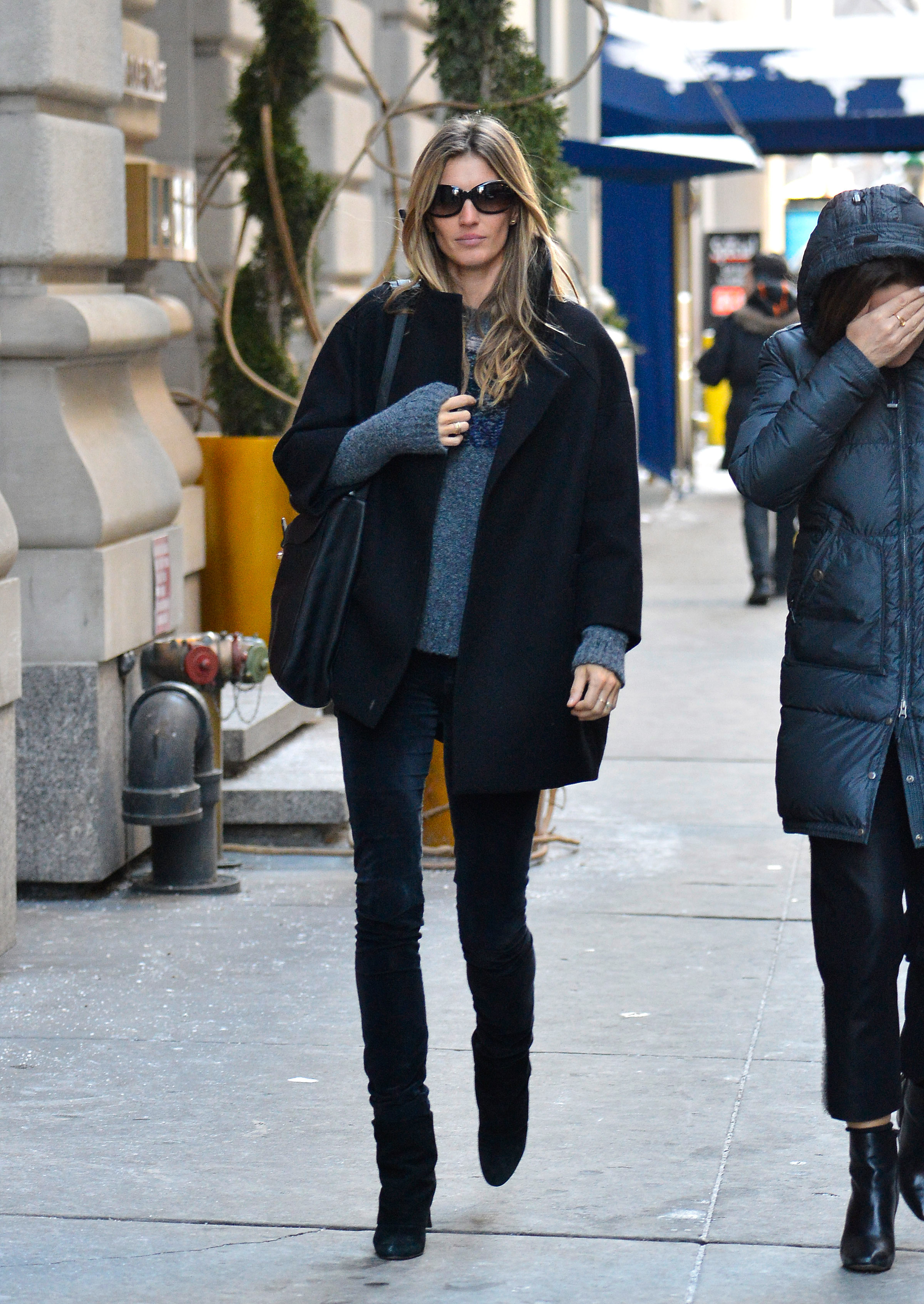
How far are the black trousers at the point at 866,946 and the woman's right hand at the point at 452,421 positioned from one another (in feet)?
2.81

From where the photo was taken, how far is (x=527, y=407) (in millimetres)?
3326

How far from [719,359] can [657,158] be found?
15.9 ft

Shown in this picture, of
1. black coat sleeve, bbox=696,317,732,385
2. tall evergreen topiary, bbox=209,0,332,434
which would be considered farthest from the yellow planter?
black coat sleeve, bbox=696,317,732,385

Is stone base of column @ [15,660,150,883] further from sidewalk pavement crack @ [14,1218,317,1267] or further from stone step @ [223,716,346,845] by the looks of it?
sidewalk pavement crack @ [14,1218,317,1267]

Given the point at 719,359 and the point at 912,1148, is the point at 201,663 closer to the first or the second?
the point at 912,1148

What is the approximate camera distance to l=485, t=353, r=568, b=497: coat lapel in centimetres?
331

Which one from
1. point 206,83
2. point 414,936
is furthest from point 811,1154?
point 206,83

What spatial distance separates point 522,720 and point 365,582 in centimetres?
34

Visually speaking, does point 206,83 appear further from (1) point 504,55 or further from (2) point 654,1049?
(2) point 654,1049

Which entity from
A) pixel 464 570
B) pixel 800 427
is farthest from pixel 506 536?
pixel 800 427

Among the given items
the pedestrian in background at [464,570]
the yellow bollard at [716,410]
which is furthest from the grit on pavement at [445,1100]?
the yellow bollard at [716,410]

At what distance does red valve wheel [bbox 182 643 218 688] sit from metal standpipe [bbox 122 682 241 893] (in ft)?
0.19

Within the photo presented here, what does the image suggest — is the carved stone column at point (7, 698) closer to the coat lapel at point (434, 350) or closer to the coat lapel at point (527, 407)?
the coat lapel at point (434, 350)

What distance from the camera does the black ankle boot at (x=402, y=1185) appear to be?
332cm
